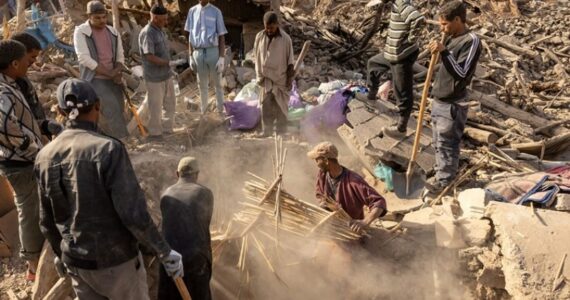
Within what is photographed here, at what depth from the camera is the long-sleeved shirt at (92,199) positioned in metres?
2.96

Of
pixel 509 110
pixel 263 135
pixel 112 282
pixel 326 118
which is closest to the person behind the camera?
pixel 112 282

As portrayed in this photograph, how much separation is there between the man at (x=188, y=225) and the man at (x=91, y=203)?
0.42 meters

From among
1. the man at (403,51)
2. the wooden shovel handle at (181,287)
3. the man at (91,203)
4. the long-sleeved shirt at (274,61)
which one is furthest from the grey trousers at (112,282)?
the man at (403,51)

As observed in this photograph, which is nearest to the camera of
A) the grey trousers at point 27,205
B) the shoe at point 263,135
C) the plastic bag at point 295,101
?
the grey trousers at point 27,205

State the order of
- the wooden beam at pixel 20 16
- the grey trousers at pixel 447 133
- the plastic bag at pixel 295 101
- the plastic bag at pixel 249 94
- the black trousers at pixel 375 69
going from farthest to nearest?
the wooden beam at pixel 20 16 < the plastic bag at pixel 249 94 < the plastic bag at pixel 295 101 < the black trousers at pixel 375 69 < the grey trousers at pixel 447 133

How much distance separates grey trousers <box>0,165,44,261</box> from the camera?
4.25 metres

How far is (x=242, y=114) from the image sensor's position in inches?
302

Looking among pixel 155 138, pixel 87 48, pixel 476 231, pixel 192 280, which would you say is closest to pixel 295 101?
pixel 155 138

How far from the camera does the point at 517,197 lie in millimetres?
5301

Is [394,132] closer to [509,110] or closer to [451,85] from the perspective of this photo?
[451,85]

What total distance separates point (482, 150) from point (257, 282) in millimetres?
4049

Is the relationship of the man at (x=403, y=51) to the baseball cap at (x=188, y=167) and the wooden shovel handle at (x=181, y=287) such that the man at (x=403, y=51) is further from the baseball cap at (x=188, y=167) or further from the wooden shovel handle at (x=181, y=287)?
the wooden shovel handle at (x=181, y=287)

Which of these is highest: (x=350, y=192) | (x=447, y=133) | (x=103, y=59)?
(x=103, y=59)

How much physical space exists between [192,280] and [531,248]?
290cm
